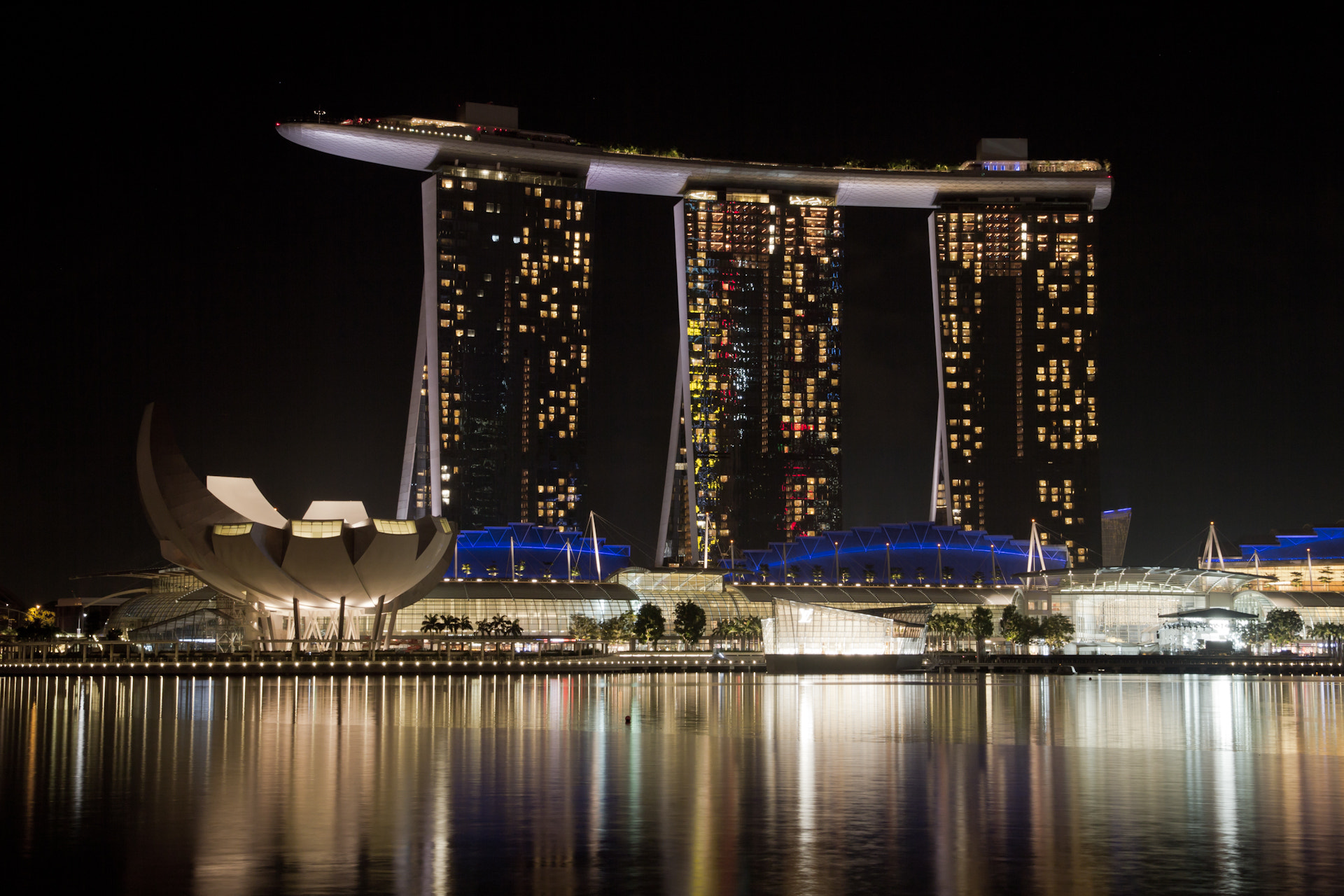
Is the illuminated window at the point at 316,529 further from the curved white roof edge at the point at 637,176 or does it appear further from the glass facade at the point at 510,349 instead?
the curved white roof edge at the point at 637,176

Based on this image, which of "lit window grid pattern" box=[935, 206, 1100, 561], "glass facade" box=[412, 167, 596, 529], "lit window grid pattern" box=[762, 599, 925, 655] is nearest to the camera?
"lit window grid pattern" box=[762, 599, 925, 655]

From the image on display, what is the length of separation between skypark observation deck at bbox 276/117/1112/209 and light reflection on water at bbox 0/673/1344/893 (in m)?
107

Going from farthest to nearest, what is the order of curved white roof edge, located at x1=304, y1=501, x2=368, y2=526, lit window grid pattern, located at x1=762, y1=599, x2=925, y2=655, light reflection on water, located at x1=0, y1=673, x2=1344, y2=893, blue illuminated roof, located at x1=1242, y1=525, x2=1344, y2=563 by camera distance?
blue illuminated roof, located at x1=1242, y1=525, x2=1344, y2=563, curved white roof edge, located at x1=304, y1=501, x2=368, y2=526, lit window grid pattern, located at x1=762, y1=599, x2=925, y2=655, light reflection on water, located at x1=0, y1=673, x2=1344, y2=893

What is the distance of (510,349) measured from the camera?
470 feet

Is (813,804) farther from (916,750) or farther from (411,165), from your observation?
(411,165)

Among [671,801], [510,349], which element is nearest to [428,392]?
[510,349]

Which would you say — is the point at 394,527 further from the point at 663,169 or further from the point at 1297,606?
the point at 1297,606

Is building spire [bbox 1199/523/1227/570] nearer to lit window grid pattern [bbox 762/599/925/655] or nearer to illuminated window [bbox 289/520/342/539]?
lit window grid pattern [bbox 762/599/925/655]

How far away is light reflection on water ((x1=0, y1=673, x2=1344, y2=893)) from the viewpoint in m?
15.2

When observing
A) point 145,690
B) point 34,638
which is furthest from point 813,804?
point 34,638

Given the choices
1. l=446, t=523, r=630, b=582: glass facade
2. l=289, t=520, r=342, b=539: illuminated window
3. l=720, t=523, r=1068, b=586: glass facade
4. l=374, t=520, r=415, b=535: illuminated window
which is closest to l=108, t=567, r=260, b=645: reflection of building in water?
l=289, t=520, r=342, b=539: illuminated window

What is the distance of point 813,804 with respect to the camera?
802 inches

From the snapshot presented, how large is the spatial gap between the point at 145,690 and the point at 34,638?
66.2 metres

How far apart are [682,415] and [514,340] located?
21.3m
